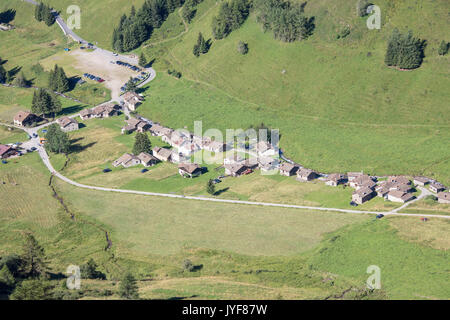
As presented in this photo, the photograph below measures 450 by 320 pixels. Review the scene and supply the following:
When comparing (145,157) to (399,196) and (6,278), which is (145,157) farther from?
(399,196)

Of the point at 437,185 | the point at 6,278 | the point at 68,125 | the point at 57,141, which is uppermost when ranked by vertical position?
the point at 68,125

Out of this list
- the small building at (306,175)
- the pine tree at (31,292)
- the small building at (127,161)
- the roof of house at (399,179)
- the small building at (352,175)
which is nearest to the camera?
the pine tree at (31,292)

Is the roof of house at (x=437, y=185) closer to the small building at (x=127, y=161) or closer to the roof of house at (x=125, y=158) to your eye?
the small building at (x=127, y=161)

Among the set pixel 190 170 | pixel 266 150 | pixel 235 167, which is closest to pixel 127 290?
pixel 190 170

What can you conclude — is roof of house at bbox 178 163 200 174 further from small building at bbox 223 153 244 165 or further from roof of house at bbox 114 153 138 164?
roof of house at bbox 114 153 138 164

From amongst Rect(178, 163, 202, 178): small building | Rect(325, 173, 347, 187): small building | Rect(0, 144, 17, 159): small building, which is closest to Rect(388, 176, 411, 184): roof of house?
Rect(325, 173, 347, 187): small building

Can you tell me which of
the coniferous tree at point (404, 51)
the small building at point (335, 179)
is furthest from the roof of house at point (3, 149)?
the coniferous tree at point (404, 51)
